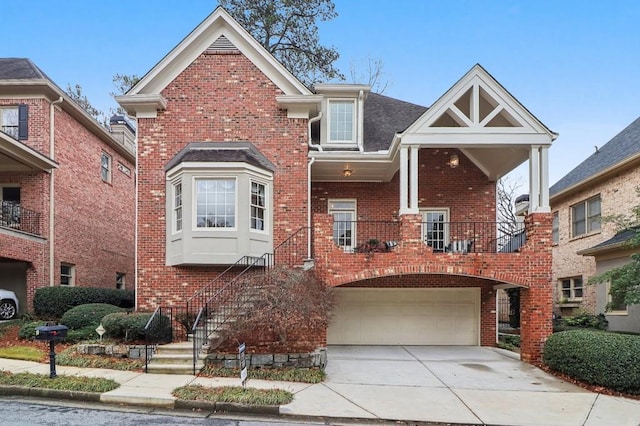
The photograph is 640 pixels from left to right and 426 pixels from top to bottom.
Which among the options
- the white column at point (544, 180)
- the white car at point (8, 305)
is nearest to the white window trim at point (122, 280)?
the white car at point (8, 305)

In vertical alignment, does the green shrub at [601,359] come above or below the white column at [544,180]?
below

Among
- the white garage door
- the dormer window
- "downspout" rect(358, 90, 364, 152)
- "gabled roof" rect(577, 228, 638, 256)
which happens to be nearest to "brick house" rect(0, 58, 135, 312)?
the dormer window

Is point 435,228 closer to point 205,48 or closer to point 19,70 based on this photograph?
point 205,48

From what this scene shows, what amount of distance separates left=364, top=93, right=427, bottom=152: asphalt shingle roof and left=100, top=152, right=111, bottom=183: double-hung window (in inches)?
435

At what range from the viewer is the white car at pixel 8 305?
14.0 metres

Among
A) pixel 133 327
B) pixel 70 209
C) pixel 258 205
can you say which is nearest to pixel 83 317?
pixel 133 327

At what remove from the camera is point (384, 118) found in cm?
1617

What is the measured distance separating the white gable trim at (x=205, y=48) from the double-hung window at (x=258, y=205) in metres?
2.86

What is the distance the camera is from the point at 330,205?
1541 centimetres

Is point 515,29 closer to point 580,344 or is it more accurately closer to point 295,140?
point 295,140

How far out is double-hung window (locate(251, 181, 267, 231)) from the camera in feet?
41.7

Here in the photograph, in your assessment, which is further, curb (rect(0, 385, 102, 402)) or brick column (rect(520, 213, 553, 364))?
brick column (rect(520, 213, 553, 364))

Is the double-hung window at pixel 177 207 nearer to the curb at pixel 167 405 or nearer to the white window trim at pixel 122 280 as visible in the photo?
the curb at pixel 167 405

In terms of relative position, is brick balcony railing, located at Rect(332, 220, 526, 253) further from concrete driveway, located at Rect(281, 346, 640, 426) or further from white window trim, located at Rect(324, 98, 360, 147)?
concrete driveway, located at Rect(281, 346, 640, 426)
